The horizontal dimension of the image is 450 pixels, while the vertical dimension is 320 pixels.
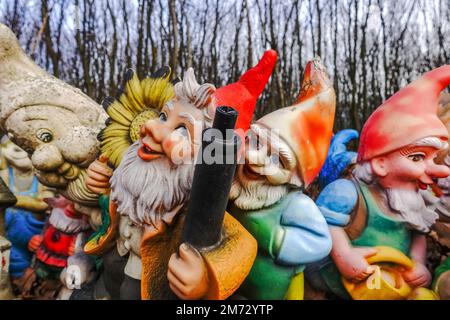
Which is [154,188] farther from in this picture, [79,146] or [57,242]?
[57,242]

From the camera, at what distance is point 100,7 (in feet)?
14.2

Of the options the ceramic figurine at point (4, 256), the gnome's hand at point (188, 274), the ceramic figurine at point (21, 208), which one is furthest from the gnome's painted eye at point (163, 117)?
the ceramic figurine at point (21, 208)

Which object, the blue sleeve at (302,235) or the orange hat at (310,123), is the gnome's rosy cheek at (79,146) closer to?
the orange hat at (310,123)

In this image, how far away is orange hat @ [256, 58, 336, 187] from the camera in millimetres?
1328

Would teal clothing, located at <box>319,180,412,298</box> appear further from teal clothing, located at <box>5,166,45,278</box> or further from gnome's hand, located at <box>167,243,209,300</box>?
teal clothing, located at <box>5,166,45,278</box>

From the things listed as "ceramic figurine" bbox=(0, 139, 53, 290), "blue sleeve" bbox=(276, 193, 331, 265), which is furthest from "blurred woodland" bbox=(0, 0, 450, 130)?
"blue sleeve" bbox=(276, 193, 331, 265)

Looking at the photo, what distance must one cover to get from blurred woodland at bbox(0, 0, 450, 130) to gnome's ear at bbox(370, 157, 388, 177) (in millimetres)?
2840

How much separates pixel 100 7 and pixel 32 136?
10.2ft

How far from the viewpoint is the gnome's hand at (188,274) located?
3.56 ft

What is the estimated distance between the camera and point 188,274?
109 centimetres

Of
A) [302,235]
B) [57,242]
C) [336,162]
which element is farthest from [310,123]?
[57,242]

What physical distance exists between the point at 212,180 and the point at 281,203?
1.18ft

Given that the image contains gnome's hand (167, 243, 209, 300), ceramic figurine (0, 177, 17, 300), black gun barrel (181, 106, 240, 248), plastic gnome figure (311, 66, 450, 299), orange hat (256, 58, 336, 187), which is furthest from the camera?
ceramic figurine (0, 177, 17, 300)
